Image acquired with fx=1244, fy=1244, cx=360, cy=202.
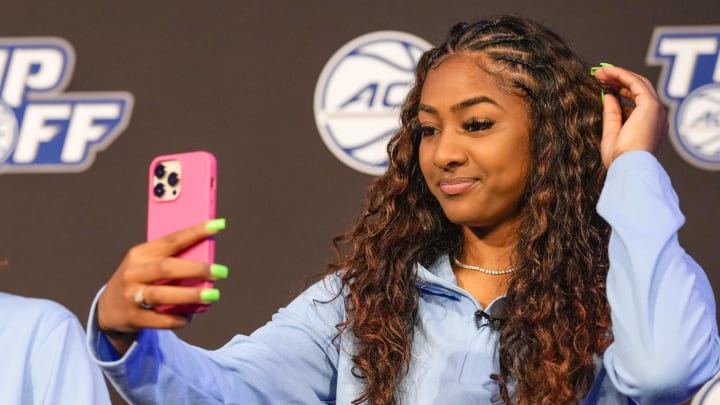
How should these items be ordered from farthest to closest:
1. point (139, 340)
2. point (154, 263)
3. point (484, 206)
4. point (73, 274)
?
point (73, 274), point (484, 206), point (139, 340), point (154, 263)

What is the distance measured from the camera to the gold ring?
140cm

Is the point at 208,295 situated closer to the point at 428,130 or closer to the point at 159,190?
the point at 159,190

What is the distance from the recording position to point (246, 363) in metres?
1.88

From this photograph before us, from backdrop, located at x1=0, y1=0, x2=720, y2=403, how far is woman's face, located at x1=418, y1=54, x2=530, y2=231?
91 cm

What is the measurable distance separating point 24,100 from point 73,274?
1.42 ft

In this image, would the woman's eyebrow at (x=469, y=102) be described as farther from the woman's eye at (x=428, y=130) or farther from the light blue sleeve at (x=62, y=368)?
the light blue sleeve at (x=62, y=368)

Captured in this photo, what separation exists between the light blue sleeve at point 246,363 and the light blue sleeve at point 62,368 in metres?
0.21

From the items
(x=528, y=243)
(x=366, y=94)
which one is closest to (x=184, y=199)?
(x=528, y=243)

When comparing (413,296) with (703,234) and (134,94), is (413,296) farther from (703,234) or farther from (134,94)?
(134,94)

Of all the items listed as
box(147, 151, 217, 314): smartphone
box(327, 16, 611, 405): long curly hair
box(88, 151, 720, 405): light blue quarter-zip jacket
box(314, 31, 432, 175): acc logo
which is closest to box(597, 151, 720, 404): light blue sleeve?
box(88, 151, 720, 405): light blue quarter-zip jacket

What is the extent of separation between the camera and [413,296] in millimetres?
1998

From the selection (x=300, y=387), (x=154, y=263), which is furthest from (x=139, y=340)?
(x=300, y=387)

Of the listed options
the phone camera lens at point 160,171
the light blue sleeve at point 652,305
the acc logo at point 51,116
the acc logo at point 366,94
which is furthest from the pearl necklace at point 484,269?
the acc logo at point 51,116

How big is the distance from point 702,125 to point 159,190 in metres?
1.63
